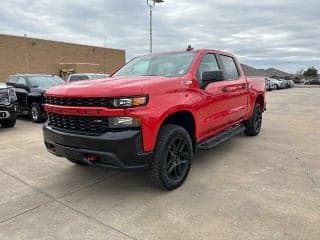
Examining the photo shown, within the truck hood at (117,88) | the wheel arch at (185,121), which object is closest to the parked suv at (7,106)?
the truck hood at (117,88)

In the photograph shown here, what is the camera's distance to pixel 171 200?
4.06 metres

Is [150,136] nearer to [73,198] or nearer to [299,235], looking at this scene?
[73,198]

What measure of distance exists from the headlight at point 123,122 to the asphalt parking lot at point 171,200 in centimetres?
94

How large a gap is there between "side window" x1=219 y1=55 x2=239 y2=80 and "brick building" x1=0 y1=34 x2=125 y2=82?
25.8m

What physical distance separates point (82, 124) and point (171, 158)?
3.91 feet

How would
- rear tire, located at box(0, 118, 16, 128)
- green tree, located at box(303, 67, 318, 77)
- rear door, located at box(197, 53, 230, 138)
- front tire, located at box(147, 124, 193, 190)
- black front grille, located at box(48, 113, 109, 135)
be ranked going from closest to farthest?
black front grille, located at box(48, 113, 109, 135) < front tire, located at box(147, 124, 193, 190) < rear door, located at box(197, 53, 230, 138) < rear tire, located at box(0, 118, 16, 128) < green tree, located at box(303, 67, 318, 77)

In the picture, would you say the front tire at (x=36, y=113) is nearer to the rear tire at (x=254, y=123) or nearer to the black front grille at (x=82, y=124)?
the rear tire at (x=254, y=123)

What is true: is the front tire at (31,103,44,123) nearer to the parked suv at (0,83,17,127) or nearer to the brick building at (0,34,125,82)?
the parked suv at (0,83,17,127)

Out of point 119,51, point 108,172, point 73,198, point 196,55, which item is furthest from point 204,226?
point 119,51

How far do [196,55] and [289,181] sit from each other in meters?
2.24

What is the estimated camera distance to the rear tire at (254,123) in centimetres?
753

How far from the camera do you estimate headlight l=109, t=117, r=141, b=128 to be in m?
3.77

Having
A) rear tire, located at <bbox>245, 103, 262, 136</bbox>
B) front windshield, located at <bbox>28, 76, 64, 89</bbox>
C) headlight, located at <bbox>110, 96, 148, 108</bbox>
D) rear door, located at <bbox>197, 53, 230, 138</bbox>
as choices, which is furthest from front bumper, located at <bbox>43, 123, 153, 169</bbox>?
front windshield, located at <bbox>28, 76, 64, 89</bbox>

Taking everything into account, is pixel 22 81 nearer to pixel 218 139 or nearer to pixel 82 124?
pixel 218 139
